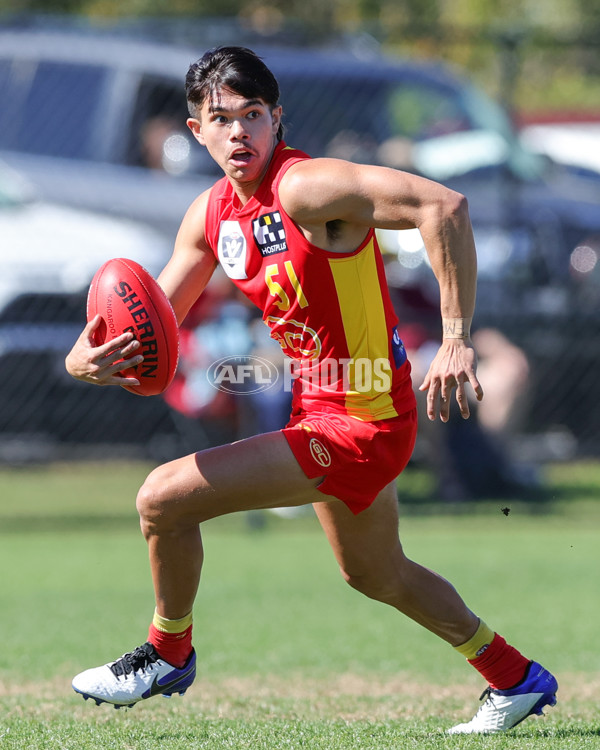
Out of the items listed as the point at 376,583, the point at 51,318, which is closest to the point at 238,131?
the point at 376,583

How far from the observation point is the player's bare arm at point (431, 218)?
3.83 m

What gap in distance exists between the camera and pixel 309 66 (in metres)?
10.5

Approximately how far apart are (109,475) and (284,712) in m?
7.25

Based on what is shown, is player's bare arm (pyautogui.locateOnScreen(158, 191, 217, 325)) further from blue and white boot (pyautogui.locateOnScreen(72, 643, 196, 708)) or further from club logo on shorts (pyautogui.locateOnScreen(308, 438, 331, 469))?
blue and white boot (pyautogui.locateOnScreen(72, 643, 196, 708))

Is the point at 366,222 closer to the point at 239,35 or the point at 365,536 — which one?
the point at 365,536

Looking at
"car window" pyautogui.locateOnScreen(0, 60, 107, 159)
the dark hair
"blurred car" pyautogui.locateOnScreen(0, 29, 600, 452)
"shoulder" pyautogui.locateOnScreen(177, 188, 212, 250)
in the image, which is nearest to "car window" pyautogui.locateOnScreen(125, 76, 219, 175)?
"blurred car" pyautogui.locateOnScreen(0, 29, 600, 452)

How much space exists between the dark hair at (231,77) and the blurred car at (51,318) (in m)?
5.50

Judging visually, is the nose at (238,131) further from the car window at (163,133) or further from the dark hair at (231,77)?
the car window at (163,133)

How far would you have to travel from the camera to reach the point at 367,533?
427 cm

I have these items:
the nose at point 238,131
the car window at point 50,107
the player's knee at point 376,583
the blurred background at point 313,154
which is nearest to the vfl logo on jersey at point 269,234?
the nose at point 238,131

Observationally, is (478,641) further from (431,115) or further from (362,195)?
(431,115)

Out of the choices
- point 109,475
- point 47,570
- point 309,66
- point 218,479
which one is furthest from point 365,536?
point 109,475

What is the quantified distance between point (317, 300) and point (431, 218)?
1.58 ft

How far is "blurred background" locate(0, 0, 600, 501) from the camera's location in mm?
9930
